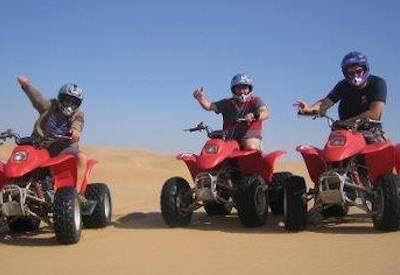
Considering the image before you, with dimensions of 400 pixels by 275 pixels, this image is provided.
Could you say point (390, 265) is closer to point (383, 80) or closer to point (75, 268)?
point (75, 268)

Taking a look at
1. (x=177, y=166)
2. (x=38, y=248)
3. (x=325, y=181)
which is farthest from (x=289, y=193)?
(x=177, y=166)

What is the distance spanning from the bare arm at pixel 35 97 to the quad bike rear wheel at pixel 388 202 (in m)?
4.34

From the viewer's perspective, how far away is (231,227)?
26.9ft

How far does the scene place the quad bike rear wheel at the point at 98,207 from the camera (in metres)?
8.39

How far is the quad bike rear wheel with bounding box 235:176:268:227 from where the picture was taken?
780cm

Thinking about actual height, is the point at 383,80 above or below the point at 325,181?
above

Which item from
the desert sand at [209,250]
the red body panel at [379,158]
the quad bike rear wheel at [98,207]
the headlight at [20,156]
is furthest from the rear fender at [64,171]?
the red body panel at [379,158]

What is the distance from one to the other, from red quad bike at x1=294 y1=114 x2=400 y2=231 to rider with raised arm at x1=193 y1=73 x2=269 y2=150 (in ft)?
4.10

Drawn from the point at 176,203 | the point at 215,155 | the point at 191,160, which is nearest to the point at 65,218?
the point at 176,203

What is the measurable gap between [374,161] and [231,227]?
201cm

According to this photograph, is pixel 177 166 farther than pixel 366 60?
Yes

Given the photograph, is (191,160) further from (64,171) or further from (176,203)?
(64,171)

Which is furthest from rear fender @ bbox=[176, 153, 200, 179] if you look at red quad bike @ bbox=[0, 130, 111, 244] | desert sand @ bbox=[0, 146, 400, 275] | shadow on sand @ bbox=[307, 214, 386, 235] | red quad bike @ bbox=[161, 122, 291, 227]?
shadow on sand @ bbox=[307, 214, 386, 235]

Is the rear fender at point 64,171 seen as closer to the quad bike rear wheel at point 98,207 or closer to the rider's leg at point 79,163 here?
the rider's leg at point 79,163
